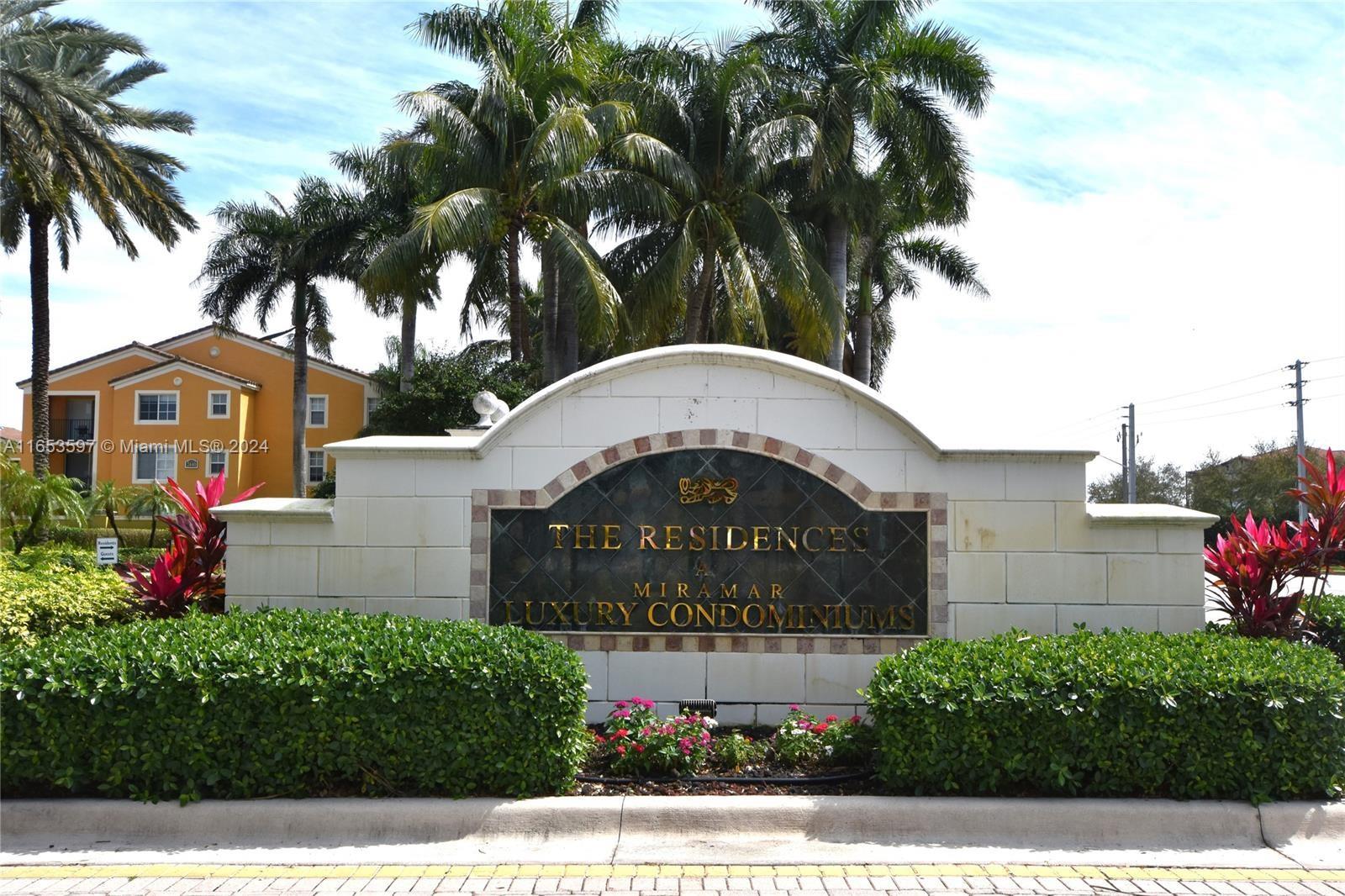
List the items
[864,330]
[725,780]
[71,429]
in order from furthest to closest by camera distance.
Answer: [71,429] → [864,330] → [725,780]

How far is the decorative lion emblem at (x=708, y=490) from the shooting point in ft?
27.6

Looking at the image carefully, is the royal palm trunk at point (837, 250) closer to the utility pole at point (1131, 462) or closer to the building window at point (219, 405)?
the utility pole at point (1131, 462)

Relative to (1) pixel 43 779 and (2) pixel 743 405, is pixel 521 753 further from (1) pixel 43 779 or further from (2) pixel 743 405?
(2) pixel 743 405

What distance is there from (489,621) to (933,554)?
3.47m

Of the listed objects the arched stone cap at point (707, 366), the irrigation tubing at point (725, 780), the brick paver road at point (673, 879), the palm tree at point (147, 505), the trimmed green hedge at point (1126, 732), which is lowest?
the brick paver road at point (673, 879)

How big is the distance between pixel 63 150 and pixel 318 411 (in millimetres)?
24007

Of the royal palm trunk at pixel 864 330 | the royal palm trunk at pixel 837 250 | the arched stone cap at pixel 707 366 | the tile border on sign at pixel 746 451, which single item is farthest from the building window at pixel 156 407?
the tile border on sign at pixel 746 451

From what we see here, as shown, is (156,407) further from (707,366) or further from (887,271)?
(707,366)

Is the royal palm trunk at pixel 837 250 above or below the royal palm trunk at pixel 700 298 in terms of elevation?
above

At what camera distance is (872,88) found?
874 inches

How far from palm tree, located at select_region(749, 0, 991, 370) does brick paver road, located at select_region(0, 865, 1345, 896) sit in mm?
17424

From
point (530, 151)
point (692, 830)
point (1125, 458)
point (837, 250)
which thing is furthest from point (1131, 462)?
point (692, 830)

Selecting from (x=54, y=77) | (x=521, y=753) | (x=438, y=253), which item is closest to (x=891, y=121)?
(x=438, y=253)

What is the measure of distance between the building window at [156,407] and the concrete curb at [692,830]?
41.0 meters
